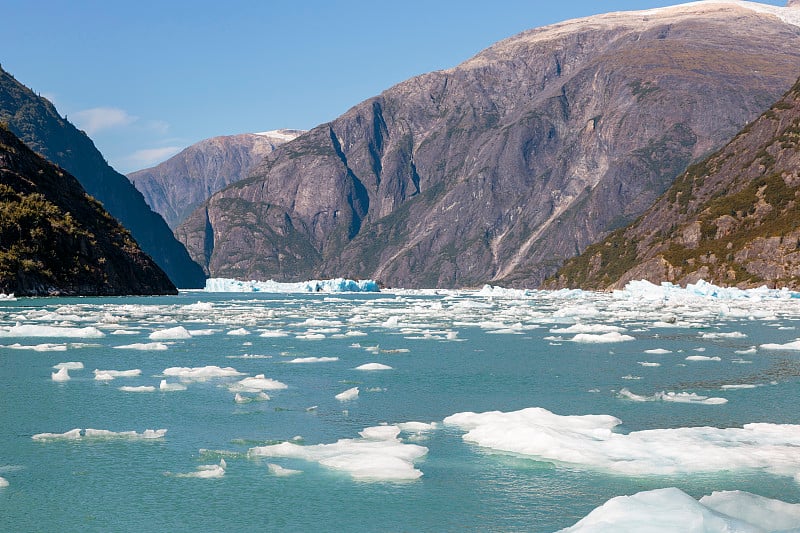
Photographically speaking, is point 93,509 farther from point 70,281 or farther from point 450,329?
point 70,281

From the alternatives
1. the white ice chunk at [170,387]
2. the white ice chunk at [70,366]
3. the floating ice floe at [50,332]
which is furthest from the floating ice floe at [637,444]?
the floating ice floe at [50,332]

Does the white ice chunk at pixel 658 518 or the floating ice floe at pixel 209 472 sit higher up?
the white ice chunk at pixel 658 518

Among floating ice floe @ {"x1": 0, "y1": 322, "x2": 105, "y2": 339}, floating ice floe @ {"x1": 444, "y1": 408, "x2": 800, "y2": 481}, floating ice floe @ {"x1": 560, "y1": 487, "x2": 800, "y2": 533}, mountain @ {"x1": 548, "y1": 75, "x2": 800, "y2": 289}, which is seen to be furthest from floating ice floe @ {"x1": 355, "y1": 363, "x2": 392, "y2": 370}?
mountain @ {"x1": 548, "y1": 75, "x2": 800, "y2": 289}

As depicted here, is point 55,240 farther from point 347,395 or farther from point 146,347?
point 347,395

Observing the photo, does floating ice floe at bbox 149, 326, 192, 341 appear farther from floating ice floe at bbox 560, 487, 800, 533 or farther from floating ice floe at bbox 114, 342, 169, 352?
floating ice floe at bbox 560, 487, 800, 533

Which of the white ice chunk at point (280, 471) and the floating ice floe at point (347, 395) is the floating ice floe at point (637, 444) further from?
the white ice chunk at point (280, 471)

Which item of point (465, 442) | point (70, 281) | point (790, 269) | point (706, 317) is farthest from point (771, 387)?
point (790, 269)
